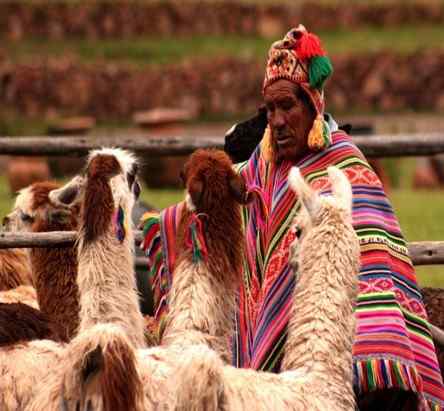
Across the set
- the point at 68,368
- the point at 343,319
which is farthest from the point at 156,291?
the point at 68,368

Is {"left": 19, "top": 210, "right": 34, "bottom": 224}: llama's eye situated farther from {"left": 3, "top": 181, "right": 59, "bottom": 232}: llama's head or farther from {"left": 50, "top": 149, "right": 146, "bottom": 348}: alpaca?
{"left": 50, "top": 149, "right": 146, "bottom": 348}: alpaca

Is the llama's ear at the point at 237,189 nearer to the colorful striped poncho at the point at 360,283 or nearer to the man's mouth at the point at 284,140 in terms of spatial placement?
the colorful striped poncho at the point at 360,283

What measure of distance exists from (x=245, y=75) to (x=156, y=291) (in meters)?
24.7

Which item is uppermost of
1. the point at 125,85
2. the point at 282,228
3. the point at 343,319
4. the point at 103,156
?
the point at 125,85

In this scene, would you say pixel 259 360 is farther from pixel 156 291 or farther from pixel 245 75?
pixel 245 75

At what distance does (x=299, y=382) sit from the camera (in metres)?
4.29

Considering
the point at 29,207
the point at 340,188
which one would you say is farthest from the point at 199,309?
the point at 29,207

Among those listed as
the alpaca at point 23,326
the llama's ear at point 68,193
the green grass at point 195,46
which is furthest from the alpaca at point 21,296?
the green grass at point 195,46

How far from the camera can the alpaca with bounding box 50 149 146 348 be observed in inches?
203

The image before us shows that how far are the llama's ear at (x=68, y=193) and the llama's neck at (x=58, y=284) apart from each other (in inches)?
8.2

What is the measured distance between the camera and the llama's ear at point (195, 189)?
15.9ft

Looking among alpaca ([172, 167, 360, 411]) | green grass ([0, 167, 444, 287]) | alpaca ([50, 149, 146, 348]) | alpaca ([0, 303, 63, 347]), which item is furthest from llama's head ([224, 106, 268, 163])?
green grass ([0, 167, 444, 287])

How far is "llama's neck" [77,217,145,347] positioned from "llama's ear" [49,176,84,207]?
0.57m

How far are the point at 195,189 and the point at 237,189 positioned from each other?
15 centimetres
